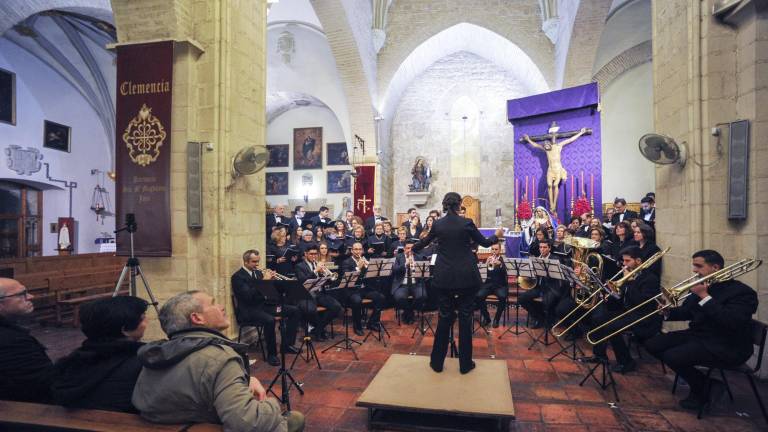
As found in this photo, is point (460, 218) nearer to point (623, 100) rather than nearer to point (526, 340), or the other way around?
point (526, 340)

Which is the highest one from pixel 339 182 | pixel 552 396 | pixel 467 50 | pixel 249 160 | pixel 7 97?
pixel 467 50

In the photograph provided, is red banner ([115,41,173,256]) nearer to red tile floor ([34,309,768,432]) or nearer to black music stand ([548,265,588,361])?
red tile floor ([34,309,768,432])

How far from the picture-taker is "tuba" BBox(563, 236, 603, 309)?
505cm

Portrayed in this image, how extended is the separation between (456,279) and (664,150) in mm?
3190

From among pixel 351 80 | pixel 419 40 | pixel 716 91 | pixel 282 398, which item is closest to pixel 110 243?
pixel 351 80

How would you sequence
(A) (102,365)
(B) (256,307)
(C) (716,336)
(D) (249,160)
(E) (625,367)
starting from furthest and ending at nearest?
(D) (249,160)
(B) (256,307)
(E) (625,367)
(C) (716,336)
(A) (102,365)

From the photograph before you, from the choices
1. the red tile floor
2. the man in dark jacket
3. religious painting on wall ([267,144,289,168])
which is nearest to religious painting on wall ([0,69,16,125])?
religious painting on wall ([267,144,289,168])

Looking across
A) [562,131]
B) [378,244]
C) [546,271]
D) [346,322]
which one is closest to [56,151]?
[378,244]

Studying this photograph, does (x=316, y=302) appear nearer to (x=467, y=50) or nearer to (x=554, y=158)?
(x=554, y=158)

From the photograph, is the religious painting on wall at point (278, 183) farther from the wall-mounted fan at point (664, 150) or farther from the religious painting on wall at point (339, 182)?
the wall-mounted fan at point (664, 150)

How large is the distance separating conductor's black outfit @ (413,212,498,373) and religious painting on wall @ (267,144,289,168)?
17034 millimetres

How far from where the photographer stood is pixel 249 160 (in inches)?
222

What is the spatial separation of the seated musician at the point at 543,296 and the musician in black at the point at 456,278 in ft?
7.80

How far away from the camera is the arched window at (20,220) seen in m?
14.5
